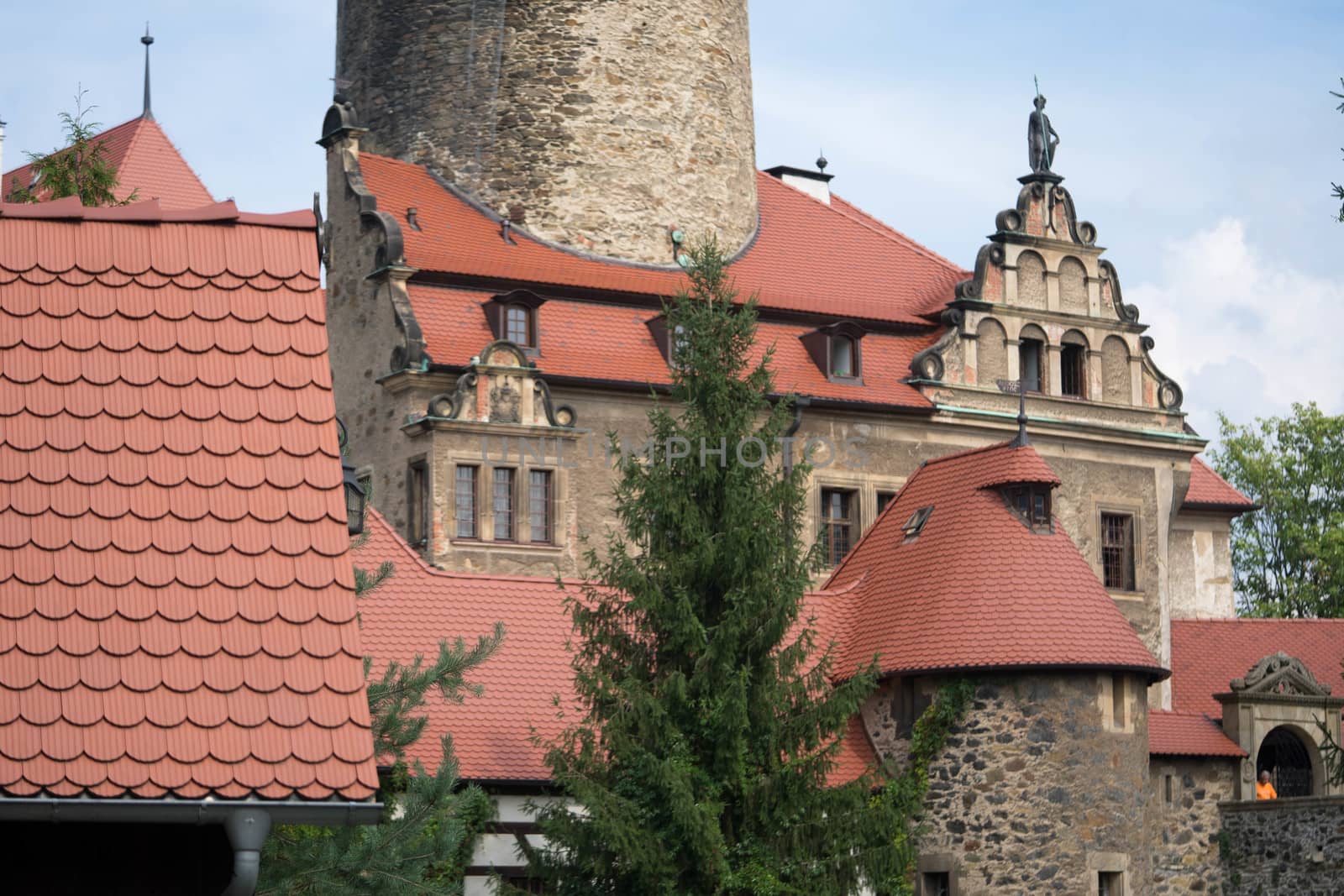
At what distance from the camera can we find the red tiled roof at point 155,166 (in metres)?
31.6

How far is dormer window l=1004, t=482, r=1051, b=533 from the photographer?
26.2 m

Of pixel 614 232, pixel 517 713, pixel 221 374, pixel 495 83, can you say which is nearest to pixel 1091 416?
pixel 614 232

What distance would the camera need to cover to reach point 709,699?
2130cm

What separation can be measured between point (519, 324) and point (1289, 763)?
11856mm

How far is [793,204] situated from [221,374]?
2791cm

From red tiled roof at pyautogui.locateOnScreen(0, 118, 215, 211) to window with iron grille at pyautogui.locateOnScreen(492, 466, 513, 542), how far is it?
564 centimetres

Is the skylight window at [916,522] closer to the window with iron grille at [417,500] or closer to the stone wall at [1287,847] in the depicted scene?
the stone wall at [1287,847]

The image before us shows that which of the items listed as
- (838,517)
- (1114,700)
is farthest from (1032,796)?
(838,517)

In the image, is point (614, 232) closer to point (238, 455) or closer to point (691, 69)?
point (691, 69)

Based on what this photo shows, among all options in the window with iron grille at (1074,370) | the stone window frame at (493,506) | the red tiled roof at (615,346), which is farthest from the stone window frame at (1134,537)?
the stone window frame at (493,506)

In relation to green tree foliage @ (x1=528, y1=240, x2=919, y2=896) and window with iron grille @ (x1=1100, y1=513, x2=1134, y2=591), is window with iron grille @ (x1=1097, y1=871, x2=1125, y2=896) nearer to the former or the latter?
green tree foliage @ (x1=528, y1=240, x2=919, y2=896)

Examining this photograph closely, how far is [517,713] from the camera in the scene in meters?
23.9

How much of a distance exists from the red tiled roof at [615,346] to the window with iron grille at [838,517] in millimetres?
1319

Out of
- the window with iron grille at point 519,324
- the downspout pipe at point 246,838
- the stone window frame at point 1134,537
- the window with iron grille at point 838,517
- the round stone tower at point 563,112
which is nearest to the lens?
the downspout pipe at point 246,838
